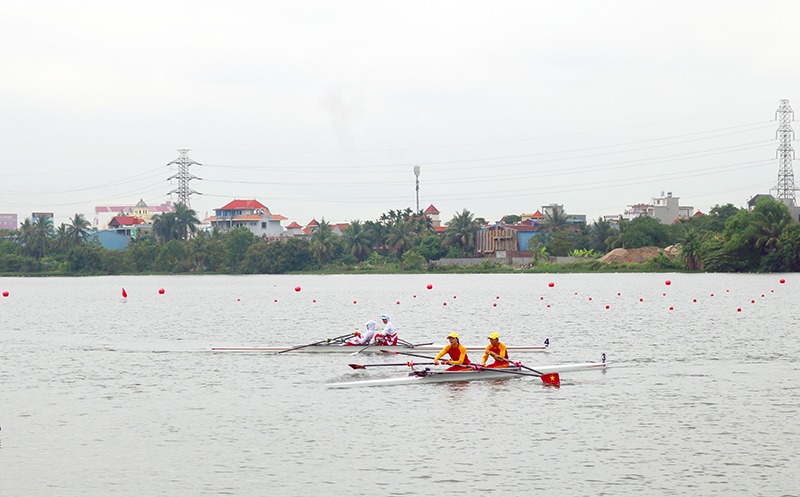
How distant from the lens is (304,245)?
461ft

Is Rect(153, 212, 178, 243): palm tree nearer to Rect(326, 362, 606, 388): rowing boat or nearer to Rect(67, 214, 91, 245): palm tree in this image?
Rect(67, 214, 91, 245): palm tree

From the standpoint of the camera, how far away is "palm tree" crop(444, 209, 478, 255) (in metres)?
140

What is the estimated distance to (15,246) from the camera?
491 ft

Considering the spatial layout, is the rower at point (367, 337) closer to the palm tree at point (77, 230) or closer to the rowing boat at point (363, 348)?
the rowing boat at point (363, 348)

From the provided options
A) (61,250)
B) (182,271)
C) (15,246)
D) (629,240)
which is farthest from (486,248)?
(15,246)

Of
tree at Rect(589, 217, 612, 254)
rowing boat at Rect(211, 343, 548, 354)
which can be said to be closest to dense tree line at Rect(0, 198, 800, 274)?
tree at Rect(589, 217, 612, 254)

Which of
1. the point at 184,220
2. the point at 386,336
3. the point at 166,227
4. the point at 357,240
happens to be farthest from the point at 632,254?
the point at 386,336

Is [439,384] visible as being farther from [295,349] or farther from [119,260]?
[119,260]

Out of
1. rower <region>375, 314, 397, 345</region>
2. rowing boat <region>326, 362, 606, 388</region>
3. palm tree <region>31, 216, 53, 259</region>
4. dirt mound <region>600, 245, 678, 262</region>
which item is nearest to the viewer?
rowing boat <region>326, 362, 606, 388</region>

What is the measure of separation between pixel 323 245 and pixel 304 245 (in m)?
3.87

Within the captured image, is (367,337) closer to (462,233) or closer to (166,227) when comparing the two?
(462,233)

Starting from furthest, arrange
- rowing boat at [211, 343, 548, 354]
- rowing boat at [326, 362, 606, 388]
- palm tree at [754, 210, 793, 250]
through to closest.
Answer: palm tree at [754, 210, 793, 250] → rowing boat at [211, 343, 548, 354] → rowing boat at [326, 362, 606, 388]

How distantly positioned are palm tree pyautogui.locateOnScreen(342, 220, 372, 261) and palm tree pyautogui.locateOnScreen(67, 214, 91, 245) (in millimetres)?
48617

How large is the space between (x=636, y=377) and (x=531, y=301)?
37.4 metres
